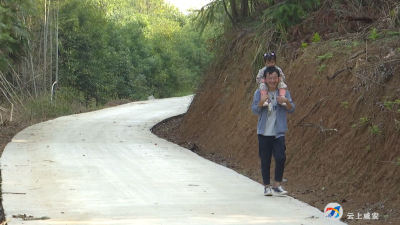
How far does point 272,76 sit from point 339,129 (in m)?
1.82

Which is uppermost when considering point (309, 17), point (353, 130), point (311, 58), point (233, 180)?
point (309, 17)

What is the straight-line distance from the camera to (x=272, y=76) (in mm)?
8359

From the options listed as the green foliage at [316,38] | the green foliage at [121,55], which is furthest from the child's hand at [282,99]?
the green foliage at [121,55]

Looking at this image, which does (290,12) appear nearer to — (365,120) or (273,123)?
(365,120)

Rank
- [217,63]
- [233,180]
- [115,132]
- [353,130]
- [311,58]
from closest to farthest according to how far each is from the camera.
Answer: [353,130], [233,180], [311,58], [217,63], [115,132]

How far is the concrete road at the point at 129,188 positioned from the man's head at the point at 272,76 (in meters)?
1.56

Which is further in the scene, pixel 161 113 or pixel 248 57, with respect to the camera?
pixel 161 113

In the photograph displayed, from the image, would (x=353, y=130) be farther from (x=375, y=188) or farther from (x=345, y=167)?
(x=375, y=188)

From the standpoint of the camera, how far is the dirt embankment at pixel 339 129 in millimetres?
8008

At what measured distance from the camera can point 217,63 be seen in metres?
17.5

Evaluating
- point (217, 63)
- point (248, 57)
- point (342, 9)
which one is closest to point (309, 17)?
point (342, 9)

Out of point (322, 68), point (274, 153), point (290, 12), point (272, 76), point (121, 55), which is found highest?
point (121, 55)

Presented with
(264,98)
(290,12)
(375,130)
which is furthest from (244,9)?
(375,130)

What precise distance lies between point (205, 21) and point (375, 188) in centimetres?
1106
